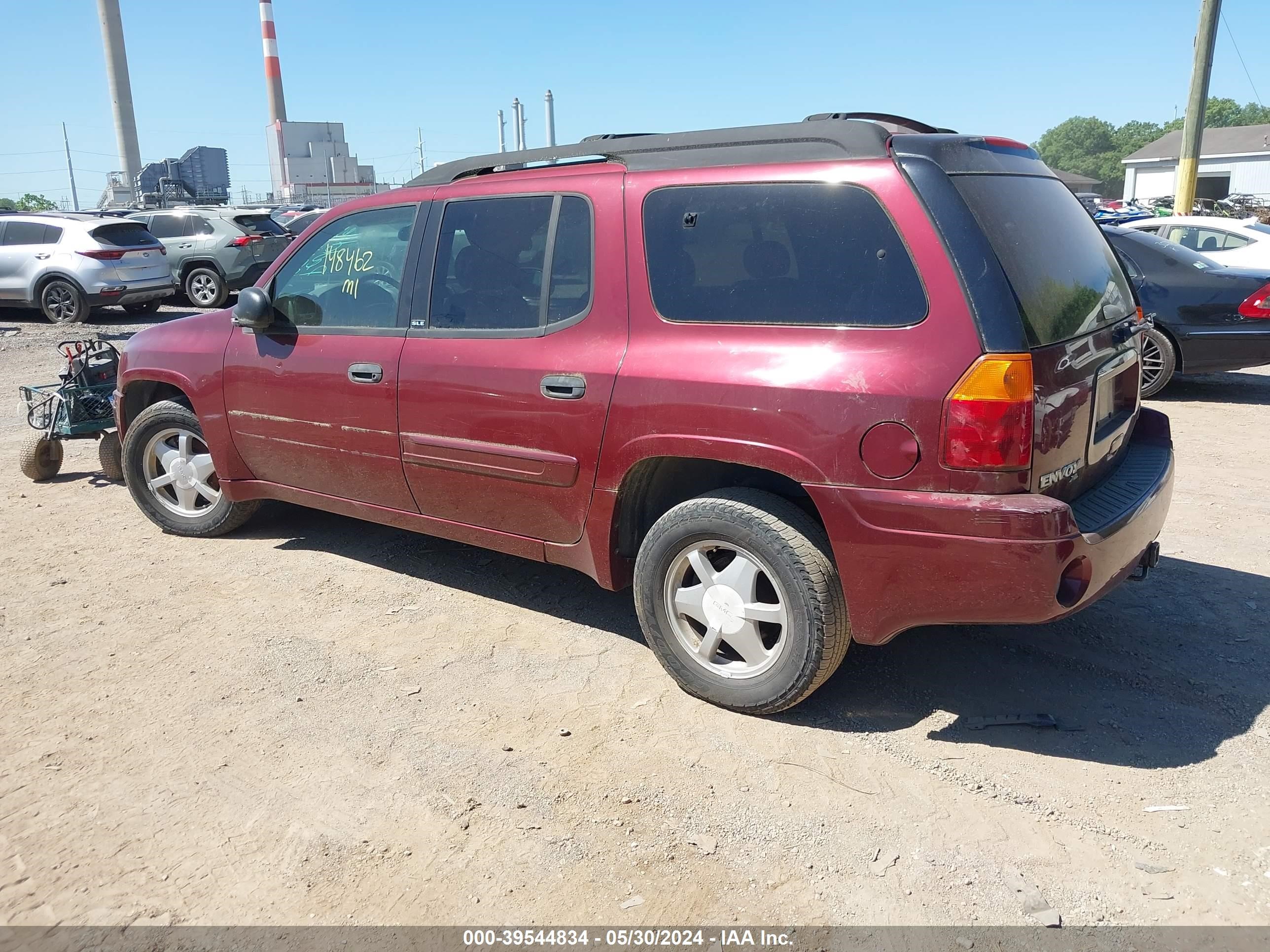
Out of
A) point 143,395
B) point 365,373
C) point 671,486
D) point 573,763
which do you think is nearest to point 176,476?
point 143,395

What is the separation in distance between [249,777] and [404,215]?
2.44 m

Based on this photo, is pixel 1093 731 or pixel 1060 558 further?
pixel 1093 731

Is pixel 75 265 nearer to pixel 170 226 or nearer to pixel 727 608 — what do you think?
pixel 170 226

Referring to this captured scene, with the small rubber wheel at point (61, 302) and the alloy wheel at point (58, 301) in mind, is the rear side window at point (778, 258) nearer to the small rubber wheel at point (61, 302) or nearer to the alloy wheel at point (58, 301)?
the small rubber wheel at point (61, 302)

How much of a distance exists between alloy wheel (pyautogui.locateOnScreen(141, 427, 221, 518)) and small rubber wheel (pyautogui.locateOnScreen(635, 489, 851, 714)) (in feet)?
9.53

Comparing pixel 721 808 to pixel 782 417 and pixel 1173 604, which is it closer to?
pixel 782 417

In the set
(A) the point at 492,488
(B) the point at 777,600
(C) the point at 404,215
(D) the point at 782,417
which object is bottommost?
(B) the point at 777,600

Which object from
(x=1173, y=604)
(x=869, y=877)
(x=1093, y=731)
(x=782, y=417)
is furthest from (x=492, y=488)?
(x=1173, y=604)

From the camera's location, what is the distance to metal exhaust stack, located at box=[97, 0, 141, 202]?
201 ft

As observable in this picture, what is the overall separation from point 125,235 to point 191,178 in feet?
140

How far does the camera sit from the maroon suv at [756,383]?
2.94 metres

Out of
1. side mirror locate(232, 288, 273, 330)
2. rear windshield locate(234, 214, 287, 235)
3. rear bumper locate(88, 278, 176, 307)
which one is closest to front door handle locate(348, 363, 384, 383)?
side mirror locate(232, 288, 273, 330)

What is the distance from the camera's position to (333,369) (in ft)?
14.6

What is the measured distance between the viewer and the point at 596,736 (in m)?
3.39
